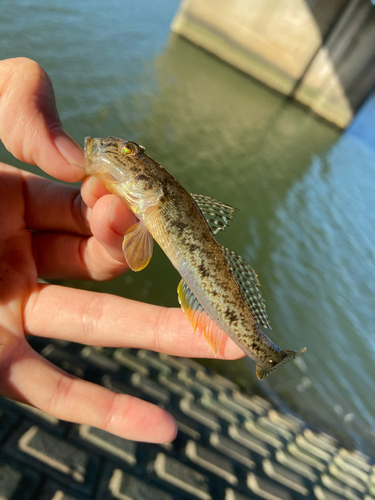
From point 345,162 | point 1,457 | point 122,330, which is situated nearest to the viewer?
point 1,457

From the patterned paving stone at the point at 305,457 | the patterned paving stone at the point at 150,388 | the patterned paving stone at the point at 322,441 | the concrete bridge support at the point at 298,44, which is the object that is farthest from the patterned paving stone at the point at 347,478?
the concrete bridge support at the point at 298,44

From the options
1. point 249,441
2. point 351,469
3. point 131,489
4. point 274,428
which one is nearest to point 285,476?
point 249,441

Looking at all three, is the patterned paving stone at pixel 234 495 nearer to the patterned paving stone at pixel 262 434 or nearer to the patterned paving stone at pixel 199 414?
the patterned paving stone at pixel 199 414

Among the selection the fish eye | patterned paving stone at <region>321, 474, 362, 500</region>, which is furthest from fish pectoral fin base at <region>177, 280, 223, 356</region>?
patterned paving stone at <region>321, 474, 362, 500</region>

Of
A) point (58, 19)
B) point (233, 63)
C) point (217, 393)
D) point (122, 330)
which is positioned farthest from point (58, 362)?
point (233, 63)

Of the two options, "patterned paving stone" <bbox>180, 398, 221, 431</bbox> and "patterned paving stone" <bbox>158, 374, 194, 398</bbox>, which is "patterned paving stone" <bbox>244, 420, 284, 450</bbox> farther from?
"patterned paving stone" <bbox>158, 374, 194, 398</bbox>

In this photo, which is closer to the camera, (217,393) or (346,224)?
(217,393)

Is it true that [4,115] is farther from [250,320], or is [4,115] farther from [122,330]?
[250,320]
